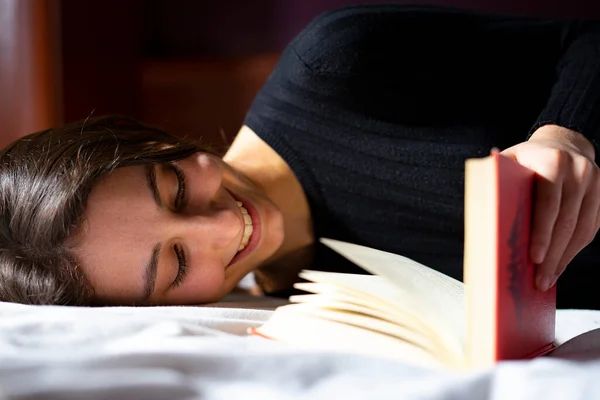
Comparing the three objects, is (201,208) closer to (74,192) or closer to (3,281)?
(74,192)

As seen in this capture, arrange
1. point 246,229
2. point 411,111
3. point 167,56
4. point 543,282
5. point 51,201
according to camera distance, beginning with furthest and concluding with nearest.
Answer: point 167,56 < point 411,111 < point 246,229 < point 51,201 < point 543,282

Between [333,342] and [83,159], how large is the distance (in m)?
0.48

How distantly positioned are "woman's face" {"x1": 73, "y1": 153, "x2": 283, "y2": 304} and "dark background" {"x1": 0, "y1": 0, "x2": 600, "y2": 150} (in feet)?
2.33

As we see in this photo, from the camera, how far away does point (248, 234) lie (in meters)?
1.01

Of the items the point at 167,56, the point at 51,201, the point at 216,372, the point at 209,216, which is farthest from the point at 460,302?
the point at 167,56

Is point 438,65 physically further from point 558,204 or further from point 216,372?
point 216,372

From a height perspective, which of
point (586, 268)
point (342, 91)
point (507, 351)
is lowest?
point (586, 268)

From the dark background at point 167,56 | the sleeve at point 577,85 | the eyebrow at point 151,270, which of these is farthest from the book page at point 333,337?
the dark background at point 167,56

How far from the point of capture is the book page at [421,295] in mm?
538

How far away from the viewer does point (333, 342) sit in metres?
0.58

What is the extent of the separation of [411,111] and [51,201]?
1.87 ft

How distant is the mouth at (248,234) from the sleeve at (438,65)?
254mm

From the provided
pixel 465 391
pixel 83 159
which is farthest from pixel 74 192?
pixel 465 391

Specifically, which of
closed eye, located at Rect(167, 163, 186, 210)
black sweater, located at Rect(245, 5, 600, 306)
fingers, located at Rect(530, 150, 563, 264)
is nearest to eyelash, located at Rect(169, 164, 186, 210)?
closed eye, located at Rect(167, 163, 186, 210)
